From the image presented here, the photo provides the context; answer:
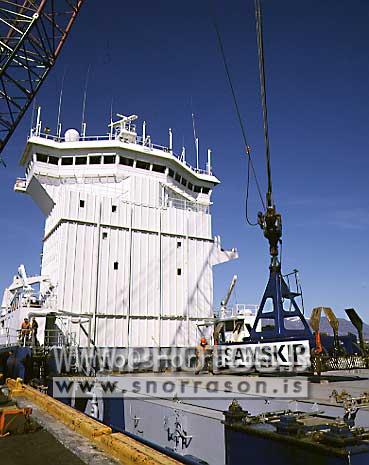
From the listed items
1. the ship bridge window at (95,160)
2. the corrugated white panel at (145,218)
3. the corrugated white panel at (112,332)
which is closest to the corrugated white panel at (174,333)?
the corrugated white panel at (112,332)

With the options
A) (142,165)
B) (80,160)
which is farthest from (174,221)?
(80,160)

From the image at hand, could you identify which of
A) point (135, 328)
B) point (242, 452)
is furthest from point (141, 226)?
point (242, 452)

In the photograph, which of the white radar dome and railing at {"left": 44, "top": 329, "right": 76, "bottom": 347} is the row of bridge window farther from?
railing at {"left": 44, "top": 329, "right": 76, "bottom": 347}

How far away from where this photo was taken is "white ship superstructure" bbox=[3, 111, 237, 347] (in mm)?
19656

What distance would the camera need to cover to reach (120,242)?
69.4ft

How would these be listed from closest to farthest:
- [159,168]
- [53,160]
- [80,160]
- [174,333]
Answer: [174,333]
[53,160]
[80,160]
[159,168]

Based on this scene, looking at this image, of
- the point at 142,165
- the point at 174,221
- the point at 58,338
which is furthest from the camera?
the point at 142,165

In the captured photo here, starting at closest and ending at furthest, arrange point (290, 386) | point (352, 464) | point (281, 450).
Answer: point (352, 464) → point (281, 450) → point (290, 386)

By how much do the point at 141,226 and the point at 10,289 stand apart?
376 inches

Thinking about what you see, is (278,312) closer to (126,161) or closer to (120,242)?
(120,242)

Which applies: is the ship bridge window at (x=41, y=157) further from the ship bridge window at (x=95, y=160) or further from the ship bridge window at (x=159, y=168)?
the ship bridge window at (x=159, y=168)

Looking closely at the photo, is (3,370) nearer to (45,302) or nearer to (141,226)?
(45,302)

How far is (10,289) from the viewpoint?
24172mm

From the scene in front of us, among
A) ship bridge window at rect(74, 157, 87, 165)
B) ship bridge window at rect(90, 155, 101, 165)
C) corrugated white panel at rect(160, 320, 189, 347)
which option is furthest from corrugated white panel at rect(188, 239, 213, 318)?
ship bridge window at rect(74, 157, 87, 165)
